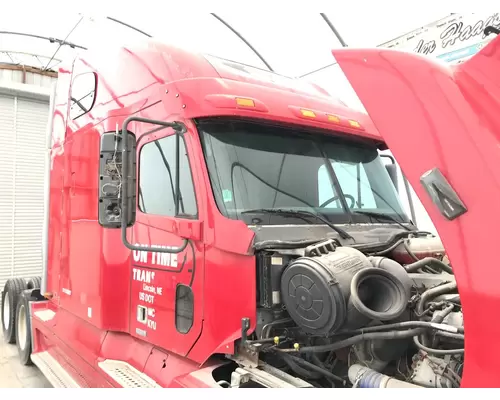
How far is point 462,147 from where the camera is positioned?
1527 millimetres

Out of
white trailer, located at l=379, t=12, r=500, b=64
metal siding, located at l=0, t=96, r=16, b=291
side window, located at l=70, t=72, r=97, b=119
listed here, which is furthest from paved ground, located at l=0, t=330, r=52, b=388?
white trailer, located at l=379, t=12, r=500, b=64

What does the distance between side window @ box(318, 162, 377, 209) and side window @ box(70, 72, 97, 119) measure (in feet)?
7.94

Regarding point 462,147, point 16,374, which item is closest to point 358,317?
point 462,147

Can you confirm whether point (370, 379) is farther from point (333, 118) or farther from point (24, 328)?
point (24, 328)

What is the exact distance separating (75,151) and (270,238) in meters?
2.65

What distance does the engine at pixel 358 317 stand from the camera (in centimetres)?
208

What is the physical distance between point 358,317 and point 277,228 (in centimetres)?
77

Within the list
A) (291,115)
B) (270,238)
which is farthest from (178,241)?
(291,115)

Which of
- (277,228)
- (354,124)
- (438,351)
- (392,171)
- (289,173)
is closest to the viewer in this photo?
(438,351)

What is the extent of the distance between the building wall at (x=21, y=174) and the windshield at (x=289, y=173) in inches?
283

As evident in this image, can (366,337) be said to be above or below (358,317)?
below

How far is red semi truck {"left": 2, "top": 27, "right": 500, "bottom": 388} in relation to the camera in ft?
5.09

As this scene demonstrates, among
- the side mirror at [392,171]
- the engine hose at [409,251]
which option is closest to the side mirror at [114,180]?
the engine hose at [409,251]

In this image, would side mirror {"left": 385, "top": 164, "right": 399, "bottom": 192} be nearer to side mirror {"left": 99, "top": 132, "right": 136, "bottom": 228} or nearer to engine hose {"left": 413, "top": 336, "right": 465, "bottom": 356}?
engine hose {"left": 413, "top": 336, "right": 465, "bottom": 356}
